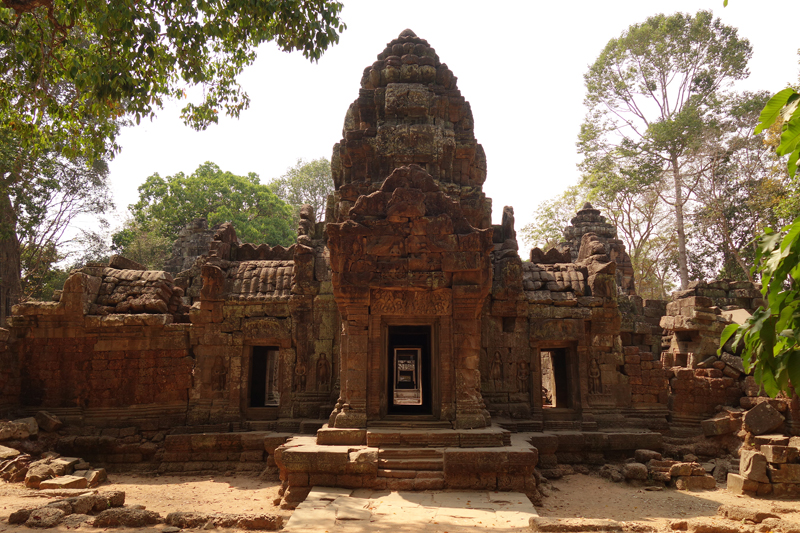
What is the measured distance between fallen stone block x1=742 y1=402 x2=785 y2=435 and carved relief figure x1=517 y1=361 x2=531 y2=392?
3967 millimetres

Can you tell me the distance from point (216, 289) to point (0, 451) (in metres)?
4.74

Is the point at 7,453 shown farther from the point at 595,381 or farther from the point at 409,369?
the point at 409,369

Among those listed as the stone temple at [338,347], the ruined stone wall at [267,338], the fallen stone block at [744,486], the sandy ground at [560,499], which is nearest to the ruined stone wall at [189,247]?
the stone temple at [338,347]

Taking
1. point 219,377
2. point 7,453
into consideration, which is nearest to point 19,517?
point 7,453

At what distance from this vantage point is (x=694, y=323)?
11867mm

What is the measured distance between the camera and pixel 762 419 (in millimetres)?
9547

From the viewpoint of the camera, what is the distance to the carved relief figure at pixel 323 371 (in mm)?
11086

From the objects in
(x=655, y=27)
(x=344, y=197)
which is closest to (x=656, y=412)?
(x=344, y=197)

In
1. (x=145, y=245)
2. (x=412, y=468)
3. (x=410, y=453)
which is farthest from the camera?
(x=145, y=245)

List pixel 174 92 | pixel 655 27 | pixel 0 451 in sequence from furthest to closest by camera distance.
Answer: pixel 655 27, pixel 174 92, pixel 0 451

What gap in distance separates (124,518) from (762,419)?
10.4m

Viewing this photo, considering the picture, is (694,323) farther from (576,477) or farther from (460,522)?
(460,522)

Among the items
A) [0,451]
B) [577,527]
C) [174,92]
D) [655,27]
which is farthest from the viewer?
[655,27]

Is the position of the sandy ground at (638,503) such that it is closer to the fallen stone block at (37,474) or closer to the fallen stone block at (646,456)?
the fallen stone block at (646,456)
